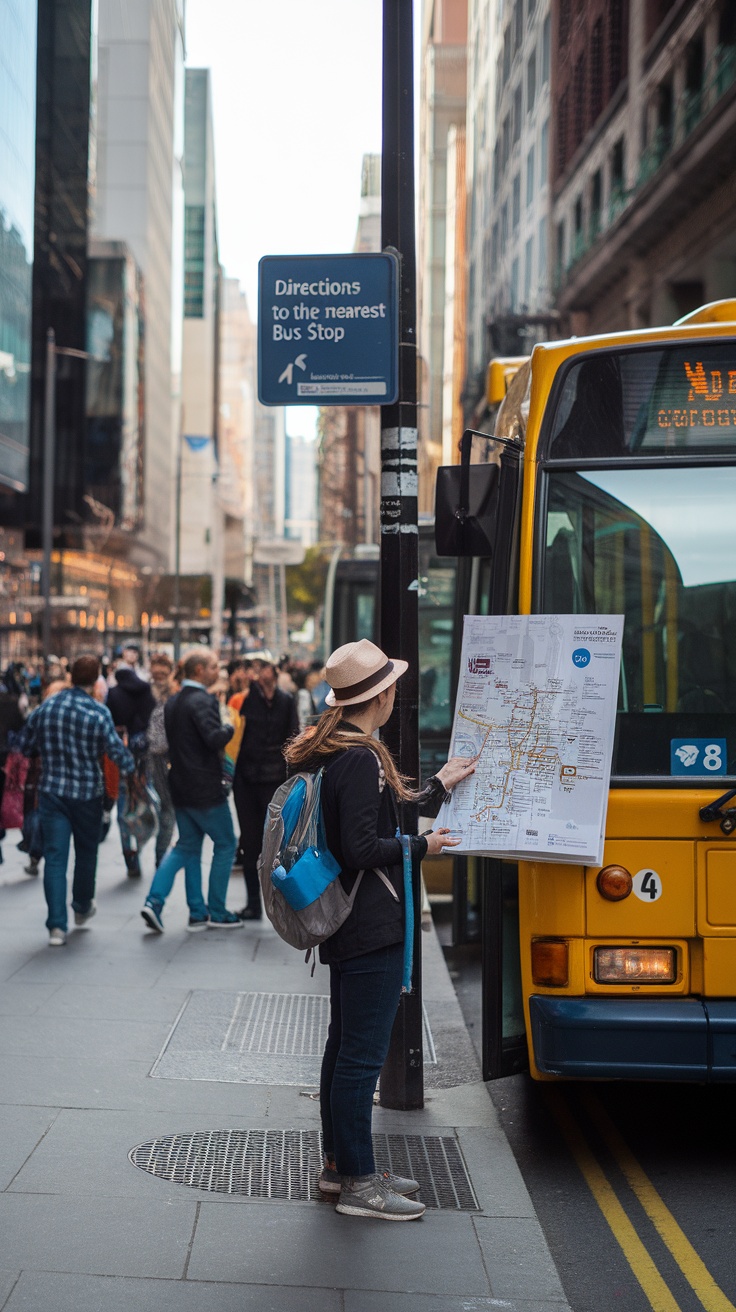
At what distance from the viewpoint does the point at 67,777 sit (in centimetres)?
943

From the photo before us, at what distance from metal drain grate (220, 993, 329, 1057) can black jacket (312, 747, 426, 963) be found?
2.47 metres

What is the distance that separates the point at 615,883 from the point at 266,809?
456cm

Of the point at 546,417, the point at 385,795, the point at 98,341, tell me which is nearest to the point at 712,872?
the point at 385,795

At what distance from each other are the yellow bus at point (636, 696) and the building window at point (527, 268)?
137 feet

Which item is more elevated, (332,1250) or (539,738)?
(539,738)

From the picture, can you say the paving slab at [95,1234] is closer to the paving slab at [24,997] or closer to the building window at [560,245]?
the paving slab at [24,997]

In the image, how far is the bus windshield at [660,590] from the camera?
18.1ft

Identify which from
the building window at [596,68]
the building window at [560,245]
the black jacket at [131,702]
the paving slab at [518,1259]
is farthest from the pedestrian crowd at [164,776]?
the building window at [560,245]

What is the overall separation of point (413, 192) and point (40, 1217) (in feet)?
13.8

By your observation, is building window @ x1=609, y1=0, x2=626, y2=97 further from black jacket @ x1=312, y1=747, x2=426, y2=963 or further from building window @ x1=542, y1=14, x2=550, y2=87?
black jacket @ x1=312, y1=747, x2=426, y2=963

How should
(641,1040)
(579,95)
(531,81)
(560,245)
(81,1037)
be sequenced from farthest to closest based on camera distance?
(531,81) → (560,245) → (579,95) → (81,1037) → (641,1040)

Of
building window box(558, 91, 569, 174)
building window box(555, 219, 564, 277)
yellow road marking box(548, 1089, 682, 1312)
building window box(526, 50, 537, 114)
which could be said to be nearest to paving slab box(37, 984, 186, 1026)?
yellow road marking box(548, 1089, 682, 1312)

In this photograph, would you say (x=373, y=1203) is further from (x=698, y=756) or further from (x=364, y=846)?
(x=698, y=756)

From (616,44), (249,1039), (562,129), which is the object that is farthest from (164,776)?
(562,129)
